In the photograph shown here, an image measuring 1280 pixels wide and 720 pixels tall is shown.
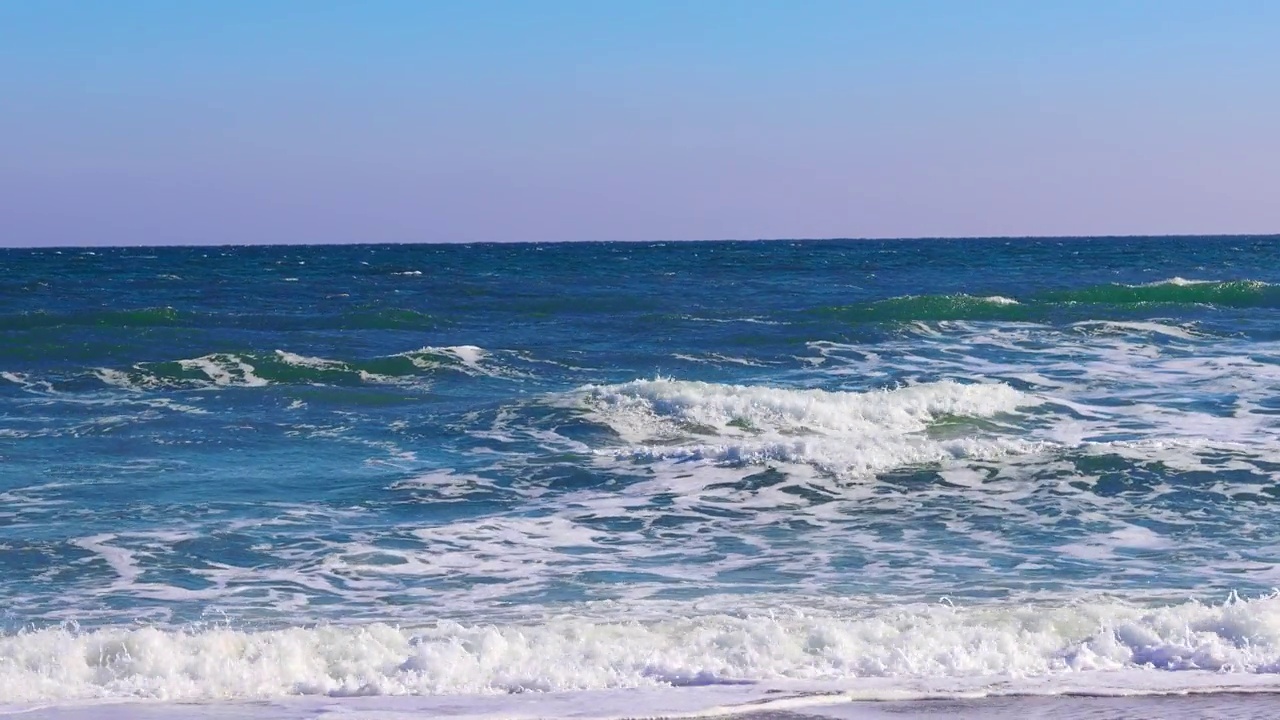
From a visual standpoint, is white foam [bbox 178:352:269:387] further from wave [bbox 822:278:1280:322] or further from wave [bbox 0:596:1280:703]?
wave [bbox 822:278:1280:322]

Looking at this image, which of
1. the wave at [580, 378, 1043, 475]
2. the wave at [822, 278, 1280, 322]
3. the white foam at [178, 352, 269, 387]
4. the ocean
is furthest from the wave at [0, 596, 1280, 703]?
the wave at [822, 278, 1280, 322]

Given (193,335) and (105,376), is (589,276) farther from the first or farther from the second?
(105,376)

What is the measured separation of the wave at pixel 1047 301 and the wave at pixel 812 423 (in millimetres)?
12485

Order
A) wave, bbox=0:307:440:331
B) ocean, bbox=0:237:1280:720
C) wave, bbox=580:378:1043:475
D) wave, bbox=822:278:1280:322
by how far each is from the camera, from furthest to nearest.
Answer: wave, bbox=822:278:1280:322, wave, bbox=0:307:440:331, wave, bbox=580:378:1043:475, ocean, bbox=0:237:1280:720

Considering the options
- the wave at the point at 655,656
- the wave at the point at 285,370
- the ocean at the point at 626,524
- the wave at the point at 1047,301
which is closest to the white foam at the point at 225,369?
the wave at the point at 285,370

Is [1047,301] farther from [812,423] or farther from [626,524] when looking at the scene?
[626,524]

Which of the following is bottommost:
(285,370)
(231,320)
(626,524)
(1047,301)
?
(626,524)

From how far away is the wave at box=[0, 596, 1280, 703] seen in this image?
20.0ft

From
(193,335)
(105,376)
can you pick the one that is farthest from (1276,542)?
(193,335)

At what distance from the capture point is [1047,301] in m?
34.0

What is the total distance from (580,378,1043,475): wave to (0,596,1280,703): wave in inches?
192

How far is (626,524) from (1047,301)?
2637 centimetres

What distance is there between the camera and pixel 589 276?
1761 inches

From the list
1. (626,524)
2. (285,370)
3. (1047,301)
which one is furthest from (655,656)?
(1047,301)
